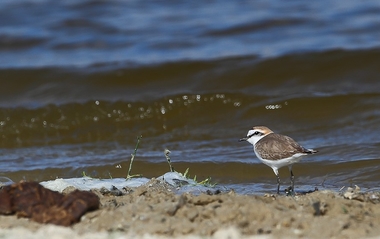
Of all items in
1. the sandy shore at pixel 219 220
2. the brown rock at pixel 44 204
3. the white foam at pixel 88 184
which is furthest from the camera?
the white foam at pixel 88 184

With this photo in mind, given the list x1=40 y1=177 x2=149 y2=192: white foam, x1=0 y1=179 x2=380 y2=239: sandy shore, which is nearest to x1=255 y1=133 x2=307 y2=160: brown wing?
x1=40 y1=177 x2=149 y2=192: white foam

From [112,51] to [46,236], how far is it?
10990 mm

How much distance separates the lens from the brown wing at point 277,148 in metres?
7.04

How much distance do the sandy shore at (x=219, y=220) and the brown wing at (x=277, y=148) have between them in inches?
61.3

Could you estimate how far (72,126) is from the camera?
11.9 metres

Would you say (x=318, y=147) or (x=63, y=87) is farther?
(x=63, y=87)

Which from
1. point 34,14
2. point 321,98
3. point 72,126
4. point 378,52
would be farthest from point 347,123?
point 34,14

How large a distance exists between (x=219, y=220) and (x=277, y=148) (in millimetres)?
2512

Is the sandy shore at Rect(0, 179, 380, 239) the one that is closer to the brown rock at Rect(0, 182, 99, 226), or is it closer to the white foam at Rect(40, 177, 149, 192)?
the brown rock at Rect(0, 182, 99, 226)

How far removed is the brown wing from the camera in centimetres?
704

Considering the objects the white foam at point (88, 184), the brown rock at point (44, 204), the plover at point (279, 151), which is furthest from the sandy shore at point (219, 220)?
the plover at point (279, 151)

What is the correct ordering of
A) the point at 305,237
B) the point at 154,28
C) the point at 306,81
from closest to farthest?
the point at 305,237
the point at 306,81
the point at 154,28

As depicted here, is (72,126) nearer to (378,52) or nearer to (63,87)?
(63,87)

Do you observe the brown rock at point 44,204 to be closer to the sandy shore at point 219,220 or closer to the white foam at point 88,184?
the sandy shore at point 219,220
